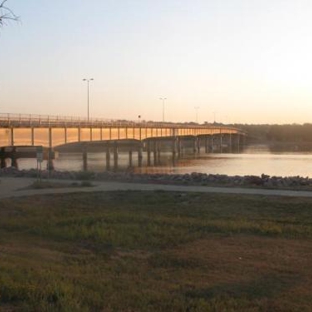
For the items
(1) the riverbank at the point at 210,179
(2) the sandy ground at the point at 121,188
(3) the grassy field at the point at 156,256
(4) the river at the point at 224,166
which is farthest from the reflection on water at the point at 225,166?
(3) the grassy field at the point at 156,256

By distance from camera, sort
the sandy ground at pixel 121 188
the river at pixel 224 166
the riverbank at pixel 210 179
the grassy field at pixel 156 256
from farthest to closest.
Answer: the river at pixel 224 166
the riverbank at pixel 210 179
the sandy ground at pixel 121 188
the grassy field at pixel 156 256

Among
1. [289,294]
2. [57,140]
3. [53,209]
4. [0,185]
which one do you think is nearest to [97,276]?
[289,294]

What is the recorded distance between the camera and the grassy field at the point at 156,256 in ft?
27.0

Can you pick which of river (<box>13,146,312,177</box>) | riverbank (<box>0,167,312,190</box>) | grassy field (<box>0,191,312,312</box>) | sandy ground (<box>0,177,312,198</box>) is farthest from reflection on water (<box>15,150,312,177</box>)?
grassy field (<box>0,191,312,312</box>)

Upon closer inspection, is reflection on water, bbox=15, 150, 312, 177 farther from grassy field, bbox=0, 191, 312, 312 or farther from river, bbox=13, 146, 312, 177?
grassy field, bbox=0, 191, 312, 312

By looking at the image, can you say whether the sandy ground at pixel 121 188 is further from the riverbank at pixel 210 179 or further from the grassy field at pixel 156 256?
the grassy field at pixel 156 256

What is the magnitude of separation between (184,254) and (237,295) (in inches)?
134

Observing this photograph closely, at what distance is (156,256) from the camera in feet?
39.5

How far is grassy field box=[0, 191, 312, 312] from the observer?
8227mm

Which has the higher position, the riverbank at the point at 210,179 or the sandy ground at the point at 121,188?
the riverbank at the point at 210,179

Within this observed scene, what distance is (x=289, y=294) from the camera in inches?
353

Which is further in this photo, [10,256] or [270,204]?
[270,204]

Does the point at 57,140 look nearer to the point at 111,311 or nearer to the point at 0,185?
the point at 0,185

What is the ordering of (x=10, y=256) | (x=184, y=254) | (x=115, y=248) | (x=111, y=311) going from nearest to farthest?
(x=111, y=311)
(x=10, y=256)
(x=184, y=254)
(x=115, y=248)
